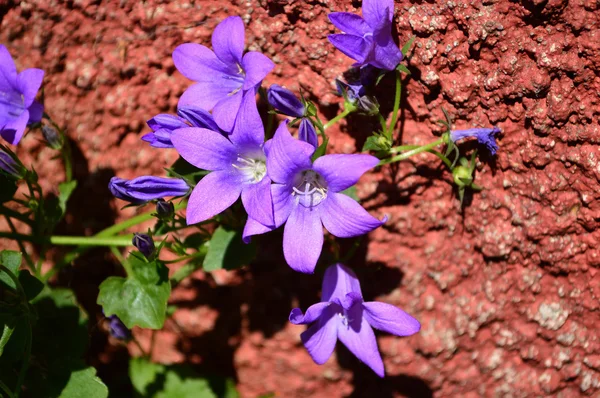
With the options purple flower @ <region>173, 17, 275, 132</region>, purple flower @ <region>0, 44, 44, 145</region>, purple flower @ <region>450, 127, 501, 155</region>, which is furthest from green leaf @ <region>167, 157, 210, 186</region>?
purple flower @ <region>450, 127, 501, 155</region>

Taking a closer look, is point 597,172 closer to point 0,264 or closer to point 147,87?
point 147,87

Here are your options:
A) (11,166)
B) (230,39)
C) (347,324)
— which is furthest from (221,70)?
(347,324)

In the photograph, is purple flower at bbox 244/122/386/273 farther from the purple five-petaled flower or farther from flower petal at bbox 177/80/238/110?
flower petal at bbox 177/80/238/110

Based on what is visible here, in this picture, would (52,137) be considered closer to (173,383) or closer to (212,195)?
(212,195)

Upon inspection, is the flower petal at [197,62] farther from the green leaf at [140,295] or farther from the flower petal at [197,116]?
the green leaf at [140,295]

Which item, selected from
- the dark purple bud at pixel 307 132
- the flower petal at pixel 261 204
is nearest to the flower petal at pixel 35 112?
the flower petal at pixel 261 204

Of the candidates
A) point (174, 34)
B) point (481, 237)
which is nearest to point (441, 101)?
point (481, 237)
